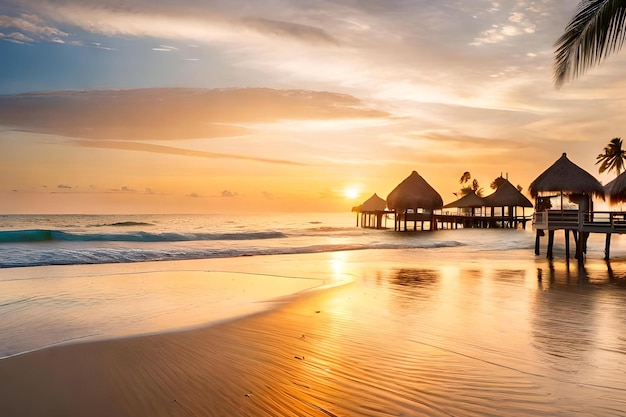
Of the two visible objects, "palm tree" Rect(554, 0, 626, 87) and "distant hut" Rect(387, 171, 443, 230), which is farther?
"distant hut" Rect(387, 171, 443, 230)

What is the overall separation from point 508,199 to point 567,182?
2530 centimetres

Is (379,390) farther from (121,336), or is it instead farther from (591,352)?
(121,336)

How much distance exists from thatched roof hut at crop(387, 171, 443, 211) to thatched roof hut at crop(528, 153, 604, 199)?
71.3 ft

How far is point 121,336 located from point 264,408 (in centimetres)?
384

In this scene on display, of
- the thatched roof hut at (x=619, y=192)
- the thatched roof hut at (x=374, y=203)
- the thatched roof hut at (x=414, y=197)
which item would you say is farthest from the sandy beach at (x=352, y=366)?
the thatched roof hut at (x=374, y=203)

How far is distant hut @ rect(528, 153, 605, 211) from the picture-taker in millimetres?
28672

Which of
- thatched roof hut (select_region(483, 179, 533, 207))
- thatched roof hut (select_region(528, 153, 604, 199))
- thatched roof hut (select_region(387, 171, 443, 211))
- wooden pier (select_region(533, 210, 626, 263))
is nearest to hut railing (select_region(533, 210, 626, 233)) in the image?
wooden pier (select_region(533, 210, 626, 263))

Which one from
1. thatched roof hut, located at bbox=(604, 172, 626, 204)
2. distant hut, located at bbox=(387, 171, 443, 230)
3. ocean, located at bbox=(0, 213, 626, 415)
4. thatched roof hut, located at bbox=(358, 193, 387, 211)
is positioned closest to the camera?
ocean, located at bbox=(0, 213, 626, 415)

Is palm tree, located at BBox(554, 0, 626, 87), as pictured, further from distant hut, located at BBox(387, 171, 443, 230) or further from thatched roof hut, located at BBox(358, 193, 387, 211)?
thatched roof hut, located at BBox(358, 193, 387, 211)

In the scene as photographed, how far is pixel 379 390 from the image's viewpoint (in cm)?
493

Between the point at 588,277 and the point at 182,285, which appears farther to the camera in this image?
the point at 588,277

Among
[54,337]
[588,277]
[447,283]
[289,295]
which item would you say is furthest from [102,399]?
[588,277]

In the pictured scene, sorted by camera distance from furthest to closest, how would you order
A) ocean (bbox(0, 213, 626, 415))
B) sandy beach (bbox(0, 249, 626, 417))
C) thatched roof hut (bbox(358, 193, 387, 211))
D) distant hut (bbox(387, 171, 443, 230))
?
thatched roof hut (bbox(358, 193, 387, 211)), distant hut (bbox(387, 171, 443, 230)), ocean (bbox(0, 213, 626, 415)), sandy beach (bbox(0, 249, 626, 417))

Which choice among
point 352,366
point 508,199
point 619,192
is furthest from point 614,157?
point 352,366
